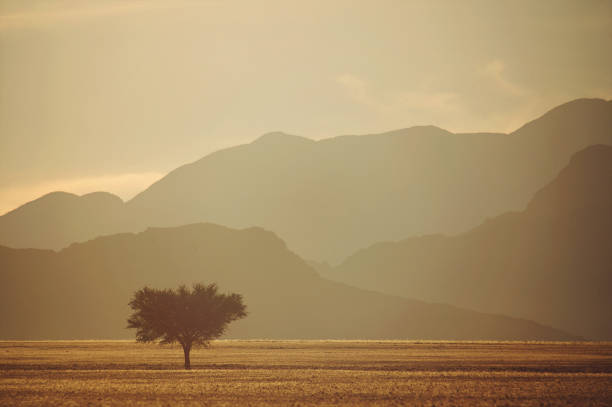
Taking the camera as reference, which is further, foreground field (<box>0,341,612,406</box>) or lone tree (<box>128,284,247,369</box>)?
lone tree (<box>128,284,247,369</box>)

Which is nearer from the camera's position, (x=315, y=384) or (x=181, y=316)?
(x=315, y=384)

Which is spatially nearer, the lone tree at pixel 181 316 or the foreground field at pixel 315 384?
the foreground field at pixel 315 384

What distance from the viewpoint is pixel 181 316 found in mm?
79062

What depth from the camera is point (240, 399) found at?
4378 centimetres

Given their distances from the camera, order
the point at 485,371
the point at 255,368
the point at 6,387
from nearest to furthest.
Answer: the point at 6,387 → the point at 485,371 → the point at 255,368

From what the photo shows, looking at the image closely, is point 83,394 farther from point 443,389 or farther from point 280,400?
point 443,389

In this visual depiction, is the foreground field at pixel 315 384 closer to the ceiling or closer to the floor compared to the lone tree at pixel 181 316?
closer to the floor

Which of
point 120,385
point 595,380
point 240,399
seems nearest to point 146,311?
point 120,385

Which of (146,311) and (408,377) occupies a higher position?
(146,311)

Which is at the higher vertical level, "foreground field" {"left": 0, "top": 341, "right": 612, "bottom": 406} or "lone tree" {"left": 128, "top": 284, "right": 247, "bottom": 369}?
"lone tree" {"left": 128, "top": 284, "right": 247, "bottom": 369}

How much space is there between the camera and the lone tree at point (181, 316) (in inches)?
3115

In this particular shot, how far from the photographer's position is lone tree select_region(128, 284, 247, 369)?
7912 centimetres

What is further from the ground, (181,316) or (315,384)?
(181,316)

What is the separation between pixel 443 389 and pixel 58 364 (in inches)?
1996
